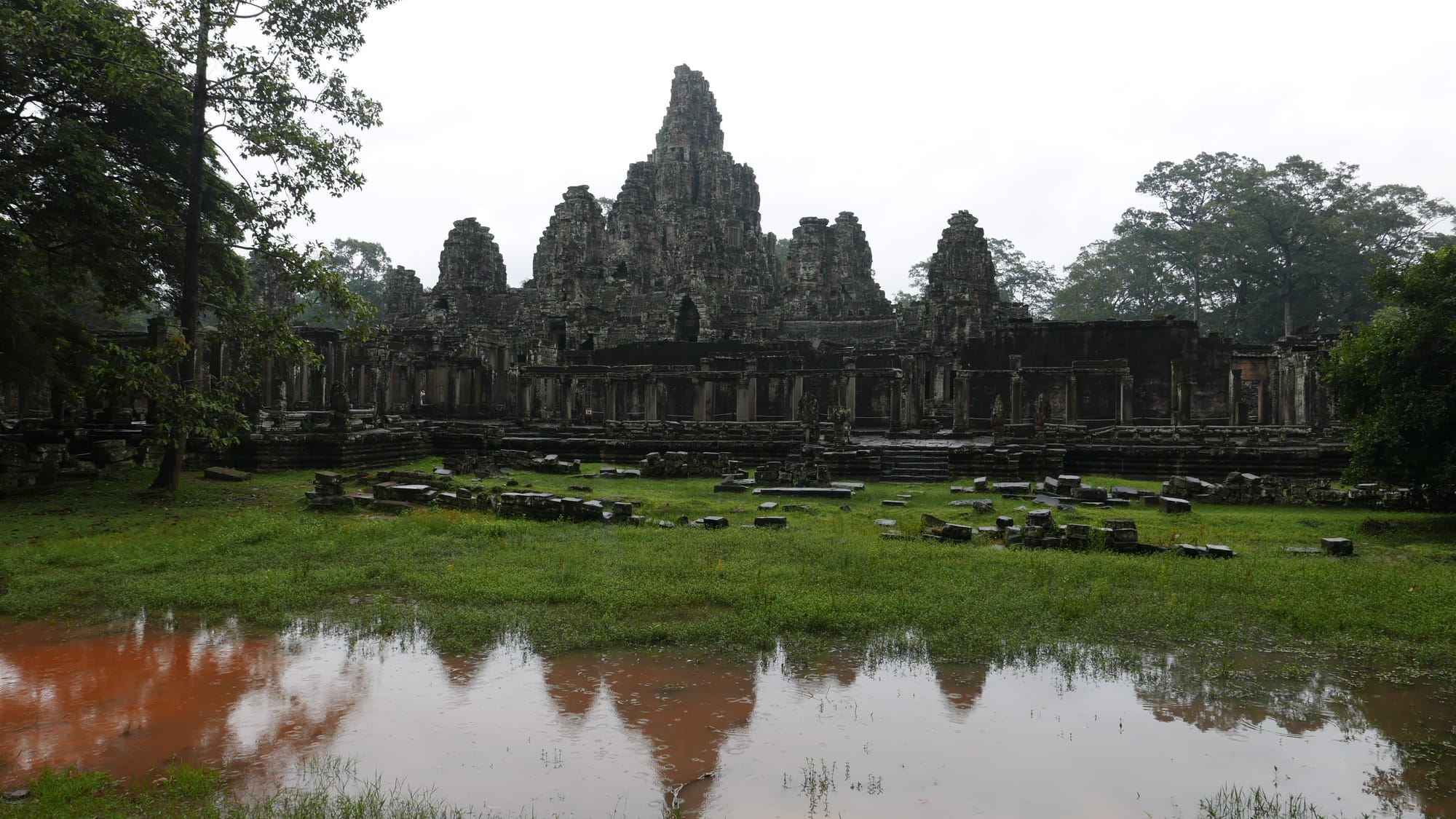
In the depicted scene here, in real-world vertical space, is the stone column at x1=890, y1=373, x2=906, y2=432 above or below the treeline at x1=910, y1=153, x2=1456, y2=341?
below

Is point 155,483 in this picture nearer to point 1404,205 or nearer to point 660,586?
point 660,586

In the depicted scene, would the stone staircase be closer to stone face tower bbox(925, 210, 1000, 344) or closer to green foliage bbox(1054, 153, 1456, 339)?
stone face tower bbox(925, 210, 1000, 344)

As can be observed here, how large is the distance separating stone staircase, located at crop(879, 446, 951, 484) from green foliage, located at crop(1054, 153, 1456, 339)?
33609 mm

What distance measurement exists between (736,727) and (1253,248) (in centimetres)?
5737

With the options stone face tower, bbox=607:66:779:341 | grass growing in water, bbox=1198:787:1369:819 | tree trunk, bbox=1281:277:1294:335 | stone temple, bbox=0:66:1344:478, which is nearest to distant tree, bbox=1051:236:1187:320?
tree trunk, bbox=1281:277:1294:335

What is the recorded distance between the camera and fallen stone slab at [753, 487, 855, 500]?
16797mm

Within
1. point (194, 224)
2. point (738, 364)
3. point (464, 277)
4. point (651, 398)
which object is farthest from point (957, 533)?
point (464, 277)

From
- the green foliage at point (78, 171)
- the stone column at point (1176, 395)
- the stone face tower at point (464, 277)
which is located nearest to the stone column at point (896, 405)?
the stone column at point (1176, 395)

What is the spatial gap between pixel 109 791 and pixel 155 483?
42.7 feet

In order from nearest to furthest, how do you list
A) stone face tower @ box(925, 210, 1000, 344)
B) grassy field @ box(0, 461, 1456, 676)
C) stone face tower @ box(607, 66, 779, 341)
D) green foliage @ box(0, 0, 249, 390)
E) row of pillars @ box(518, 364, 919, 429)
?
grassy field @ box(0, 461, 1456, 676), green foliage @ box(0, 0, 249, 390), row of pillars @ box(518, 364, 919, 429), stone face tower @ box(925, 210, 1000, 344), stone face tower @ box(607, 66, 779, 341)

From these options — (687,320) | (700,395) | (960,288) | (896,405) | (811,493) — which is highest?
(960,288)

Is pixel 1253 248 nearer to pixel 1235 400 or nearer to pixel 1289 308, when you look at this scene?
pixel 1289 308

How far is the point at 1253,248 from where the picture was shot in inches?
2039

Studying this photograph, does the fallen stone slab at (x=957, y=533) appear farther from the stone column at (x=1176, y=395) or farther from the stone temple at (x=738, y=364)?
the stone column at (x=1176, y=395)
